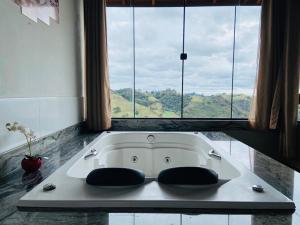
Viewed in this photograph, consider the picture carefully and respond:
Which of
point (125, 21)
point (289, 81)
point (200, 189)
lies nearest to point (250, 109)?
point (289, 81)

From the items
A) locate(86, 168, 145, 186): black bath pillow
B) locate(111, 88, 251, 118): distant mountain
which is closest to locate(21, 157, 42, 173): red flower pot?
locate(86, 168, 145, 186): black bath pillow

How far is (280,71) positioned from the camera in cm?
280

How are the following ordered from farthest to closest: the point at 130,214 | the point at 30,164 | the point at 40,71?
the point at 40,71
the point at 30,164
the point at 130,214

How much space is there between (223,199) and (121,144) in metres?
1.79

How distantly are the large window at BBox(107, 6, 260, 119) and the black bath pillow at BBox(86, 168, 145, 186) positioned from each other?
6.68 ft

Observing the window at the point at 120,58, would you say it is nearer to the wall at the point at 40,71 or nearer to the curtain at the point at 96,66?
the curtain at the point at 96,66

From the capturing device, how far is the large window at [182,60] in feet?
10.5

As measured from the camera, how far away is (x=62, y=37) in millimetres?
2291

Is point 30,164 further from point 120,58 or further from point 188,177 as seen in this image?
point 120,58

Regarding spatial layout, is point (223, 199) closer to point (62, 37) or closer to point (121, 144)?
point (121, 144)

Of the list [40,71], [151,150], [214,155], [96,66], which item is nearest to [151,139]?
[151,150]

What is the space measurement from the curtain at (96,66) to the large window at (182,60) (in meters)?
0.31

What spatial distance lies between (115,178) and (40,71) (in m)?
1.15

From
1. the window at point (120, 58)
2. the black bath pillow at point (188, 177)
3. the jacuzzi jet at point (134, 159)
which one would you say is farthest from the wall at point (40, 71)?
the black bath pillow at point (188, 177)
